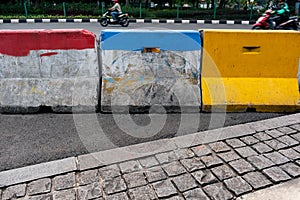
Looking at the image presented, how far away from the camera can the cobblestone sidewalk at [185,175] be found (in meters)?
2.17

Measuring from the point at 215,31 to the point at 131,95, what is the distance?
4.55 feet

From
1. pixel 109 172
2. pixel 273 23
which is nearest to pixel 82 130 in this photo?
pixel 109 172

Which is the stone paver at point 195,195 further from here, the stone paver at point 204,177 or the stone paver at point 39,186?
the stone paver at point 39,186

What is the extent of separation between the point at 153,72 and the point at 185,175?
1676 millimetres

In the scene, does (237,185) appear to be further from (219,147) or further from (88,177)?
(88,177)

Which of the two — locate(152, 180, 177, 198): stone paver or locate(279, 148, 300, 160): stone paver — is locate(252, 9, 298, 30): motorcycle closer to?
locate(279, 148, 300, 160): stone paver

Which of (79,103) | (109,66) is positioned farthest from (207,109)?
(79,103)

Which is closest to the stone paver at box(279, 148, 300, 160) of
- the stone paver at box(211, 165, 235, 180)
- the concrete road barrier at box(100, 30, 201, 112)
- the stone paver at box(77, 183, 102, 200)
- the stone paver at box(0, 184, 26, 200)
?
the stone paver at box(211, 165, 235, 180)

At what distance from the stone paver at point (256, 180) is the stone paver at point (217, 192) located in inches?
9.8

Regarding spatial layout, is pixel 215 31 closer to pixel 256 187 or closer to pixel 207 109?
pixel 207 109

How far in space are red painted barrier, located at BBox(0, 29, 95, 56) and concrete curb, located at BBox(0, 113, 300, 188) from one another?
1549 mm

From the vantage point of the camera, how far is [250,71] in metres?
3.69

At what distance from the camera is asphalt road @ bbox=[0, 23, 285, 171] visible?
8.95ft

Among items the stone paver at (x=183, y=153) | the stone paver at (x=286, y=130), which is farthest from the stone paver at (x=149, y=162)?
the stone paver at (x=286, y=130)
